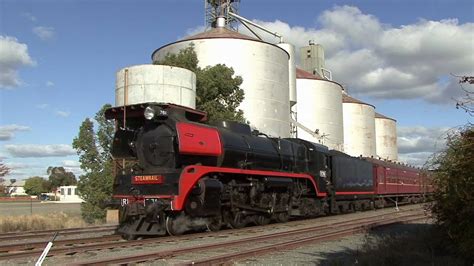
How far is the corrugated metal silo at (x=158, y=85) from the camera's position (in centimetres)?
2617

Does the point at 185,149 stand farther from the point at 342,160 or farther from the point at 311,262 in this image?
the point at 342,160

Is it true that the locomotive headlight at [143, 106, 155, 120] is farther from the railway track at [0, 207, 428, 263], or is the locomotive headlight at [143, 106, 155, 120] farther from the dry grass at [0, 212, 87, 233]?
the dry grass at [0, 212, 87, 233]

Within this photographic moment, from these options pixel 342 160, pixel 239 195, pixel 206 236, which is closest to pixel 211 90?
pixel 342 160

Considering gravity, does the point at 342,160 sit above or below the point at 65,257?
above

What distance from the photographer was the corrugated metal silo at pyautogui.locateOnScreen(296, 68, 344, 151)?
58.6 meters

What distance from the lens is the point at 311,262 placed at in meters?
9.38

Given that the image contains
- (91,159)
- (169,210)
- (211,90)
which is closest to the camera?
(169,210)

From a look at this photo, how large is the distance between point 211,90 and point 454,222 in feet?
75.6

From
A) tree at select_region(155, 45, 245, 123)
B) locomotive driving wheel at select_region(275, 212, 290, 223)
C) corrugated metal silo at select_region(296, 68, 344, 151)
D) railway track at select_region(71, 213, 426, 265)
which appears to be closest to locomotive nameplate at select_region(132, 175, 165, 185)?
railway track at select_region(71, 213, 426, 265)

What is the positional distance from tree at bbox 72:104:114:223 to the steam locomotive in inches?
662

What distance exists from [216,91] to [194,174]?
1829 cm

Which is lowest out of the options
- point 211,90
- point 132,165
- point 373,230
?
point 373,230

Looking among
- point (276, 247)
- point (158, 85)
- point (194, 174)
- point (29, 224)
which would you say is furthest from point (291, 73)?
point (276, 247)

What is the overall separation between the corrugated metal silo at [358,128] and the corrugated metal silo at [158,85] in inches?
1974
